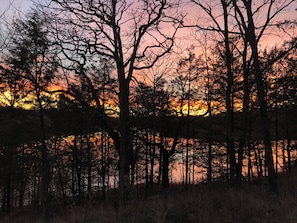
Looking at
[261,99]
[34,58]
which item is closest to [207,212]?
[261,99]

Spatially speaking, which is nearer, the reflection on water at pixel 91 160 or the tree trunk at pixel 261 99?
the tree trunk at pixel 261 99

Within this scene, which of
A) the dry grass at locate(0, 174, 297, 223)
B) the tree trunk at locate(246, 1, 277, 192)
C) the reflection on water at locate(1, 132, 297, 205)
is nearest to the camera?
the dry grass at locate(0, 174, 297, 223)

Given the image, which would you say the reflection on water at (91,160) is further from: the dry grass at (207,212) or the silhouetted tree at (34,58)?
the dry grass at (207,212)

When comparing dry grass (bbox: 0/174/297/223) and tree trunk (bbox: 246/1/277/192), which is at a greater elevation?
tree trunk (bbox: 246/1/277/192)

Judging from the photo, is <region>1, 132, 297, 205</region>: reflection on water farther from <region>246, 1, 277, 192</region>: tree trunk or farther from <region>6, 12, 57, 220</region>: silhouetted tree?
<region>246, 1, 277, 192</region>: tree trunk

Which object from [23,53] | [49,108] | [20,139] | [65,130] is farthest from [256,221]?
[20,139]

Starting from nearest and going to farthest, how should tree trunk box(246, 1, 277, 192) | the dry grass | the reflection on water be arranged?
the dry grass → tree trunk box(246, 1, 277, 192) → the reflection on water

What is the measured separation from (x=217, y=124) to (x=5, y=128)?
62.2 feet

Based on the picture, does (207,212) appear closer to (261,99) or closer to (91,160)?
(261,99)

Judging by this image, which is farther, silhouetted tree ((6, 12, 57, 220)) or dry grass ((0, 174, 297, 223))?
silhouetted tree ((6, 12, 57, 220))

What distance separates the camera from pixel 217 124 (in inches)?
Result: 1345

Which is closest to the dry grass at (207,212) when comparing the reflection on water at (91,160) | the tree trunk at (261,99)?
the tree trunk at (261,99)

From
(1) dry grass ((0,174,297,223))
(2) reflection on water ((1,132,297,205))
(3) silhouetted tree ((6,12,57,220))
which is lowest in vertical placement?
(1) dry grass ((0,174,297,223))

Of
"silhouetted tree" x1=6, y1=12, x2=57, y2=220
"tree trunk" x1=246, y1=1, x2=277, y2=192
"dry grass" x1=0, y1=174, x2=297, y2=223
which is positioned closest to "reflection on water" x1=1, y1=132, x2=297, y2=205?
"silhouetted tree" x1=6, y1=12, x2=57, y2=220
